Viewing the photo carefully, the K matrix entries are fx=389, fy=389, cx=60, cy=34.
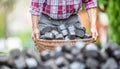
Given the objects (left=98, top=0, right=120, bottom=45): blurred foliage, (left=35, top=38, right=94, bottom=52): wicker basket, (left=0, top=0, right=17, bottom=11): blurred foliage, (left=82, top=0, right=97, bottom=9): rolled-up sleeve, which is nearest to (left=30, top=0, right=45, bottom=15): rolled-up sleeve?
(left=82, top=0, right=97, bottom=9): rolled-up sleeve

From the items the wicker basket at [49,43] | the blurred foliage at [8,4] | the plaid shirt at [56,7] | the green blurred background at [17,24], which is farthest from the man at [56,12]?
the blurred foliage at [8,4]

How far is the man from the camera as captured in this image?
9.14ft

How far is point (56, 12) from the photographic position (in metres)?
2.82

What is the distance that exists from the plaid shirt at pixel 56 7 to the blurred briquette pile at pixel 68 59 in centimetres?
158

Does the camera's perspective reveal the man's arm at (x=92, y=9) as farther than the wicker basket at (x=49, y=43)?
Yes

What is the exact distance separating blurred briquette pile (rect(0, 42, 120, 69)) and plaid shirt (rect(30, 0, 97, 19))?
158 cm

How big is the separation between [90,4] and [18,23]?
235 centimetres

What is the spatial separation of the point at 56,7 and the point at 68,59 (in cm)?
167

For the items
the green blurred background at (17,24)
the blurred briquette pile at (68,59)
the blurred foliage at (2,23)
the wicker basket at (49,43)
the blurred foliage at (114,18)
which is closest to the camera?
the blurred briquette pile at (68,59)

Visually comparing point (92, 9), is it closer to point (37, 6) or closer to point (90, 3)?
point (90, 3)

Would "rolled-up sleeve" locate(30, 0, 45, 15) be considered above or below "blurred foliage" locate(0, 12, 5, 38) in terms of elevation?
above

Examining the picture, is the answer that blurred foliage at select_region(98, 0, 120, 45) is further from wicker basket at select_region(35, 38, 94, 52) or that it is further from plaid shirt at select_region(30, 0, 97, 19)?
wicker basket at select_region(35, 38, 94, 52)

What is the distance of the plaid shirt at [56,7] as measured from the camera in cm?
279

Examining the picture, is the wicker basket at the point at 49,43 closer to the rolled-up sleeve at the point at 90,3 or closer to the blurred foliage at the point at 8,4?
the rolled-up sleeve at the point at 90,3
